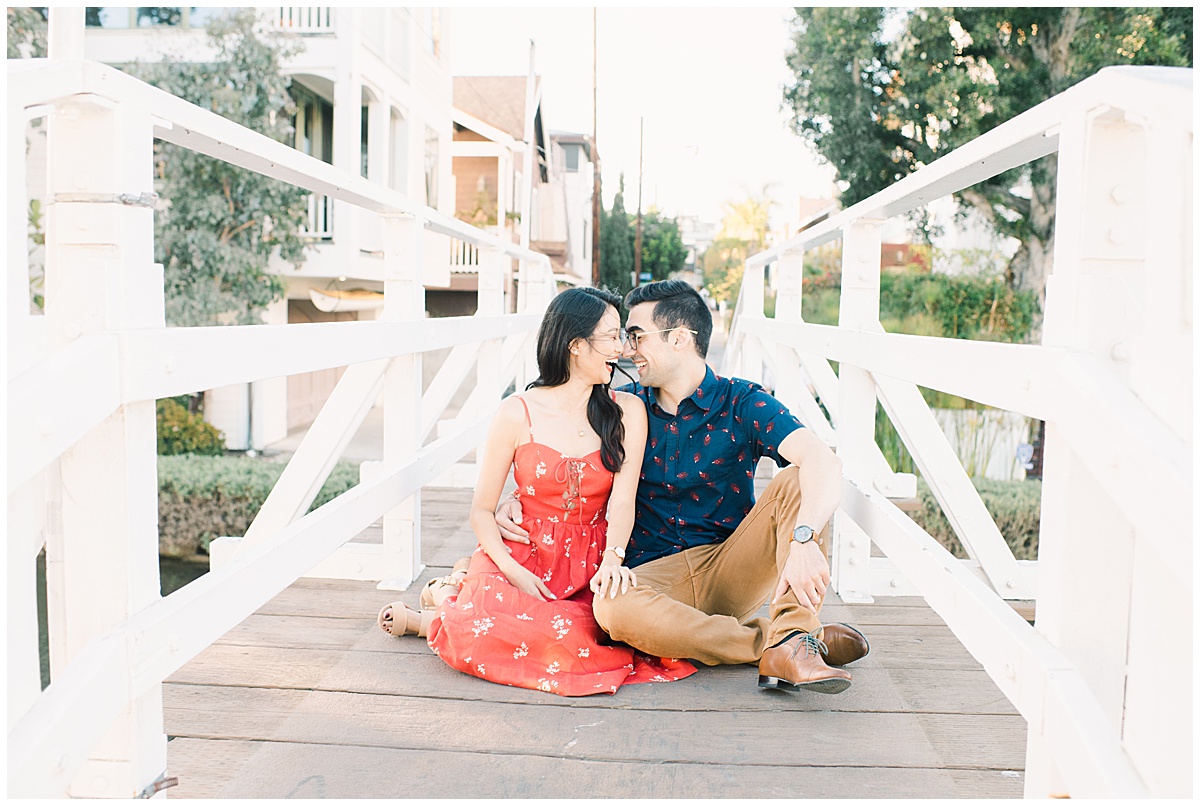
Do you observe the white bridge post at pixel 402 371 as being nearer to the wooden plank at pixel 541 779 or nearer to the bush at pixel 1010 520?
the wooden plank at pixel 541 779

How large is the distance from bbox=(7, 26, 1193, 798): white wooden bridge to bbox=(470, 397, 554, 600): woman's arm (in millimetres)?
265

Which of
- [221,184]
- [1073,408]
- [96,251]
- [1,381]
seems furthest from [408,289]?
[221,184]

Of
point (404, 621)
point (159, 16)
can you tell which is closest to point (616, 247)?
point (159, 16)

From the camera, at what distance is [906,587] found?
3186 millimetres

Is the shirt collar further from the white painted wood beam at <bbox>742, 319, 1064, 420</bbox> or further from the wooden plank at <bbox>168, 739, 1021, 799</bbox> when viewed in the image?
the wooden plank at <bbox>168, 739, 1021, 799</bbox>

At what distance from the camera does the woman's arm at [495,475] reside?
266 centimetres

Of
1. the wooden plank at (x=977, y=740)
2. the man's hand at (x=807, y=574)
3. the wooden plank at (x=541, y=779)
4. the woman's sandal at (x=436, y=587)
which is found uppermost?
the man's hand at (x=807, y=574)

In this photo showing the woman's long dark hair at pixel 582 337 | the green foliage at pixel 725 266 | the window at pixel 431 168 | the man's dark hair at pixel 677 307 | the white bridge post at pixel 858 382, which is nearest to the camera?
the woman's long dark hair at pixel 582 337

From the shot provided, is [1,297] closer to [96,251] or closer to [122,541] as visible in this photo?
[96,251]

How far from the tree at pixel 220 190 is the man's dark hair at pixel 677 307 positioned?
8.55 meters

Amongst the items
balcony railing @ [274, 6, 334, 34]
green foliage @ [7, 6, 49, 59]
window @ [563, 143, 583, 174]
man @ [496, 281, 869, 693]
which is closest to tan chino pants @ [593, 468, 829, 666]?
man @ [496, 281, 869, 693]

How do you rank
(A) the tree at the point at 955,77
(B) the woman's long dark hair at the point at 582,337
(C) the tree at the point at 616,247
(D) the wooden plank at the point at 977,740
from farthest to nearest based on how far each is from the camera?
(C) the tree at the point at 616,247
(A) the tree at the point at 955,77
(B) the woman's long dark hair at the point at 582,337
(D) the wooden plank at the point at 977,740

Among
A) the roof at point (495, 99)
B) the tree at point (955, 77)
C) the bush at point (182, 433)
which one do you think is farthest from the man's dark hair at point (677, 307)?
the roof at point (495, 99)

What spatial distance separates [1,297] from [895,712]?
188cm
